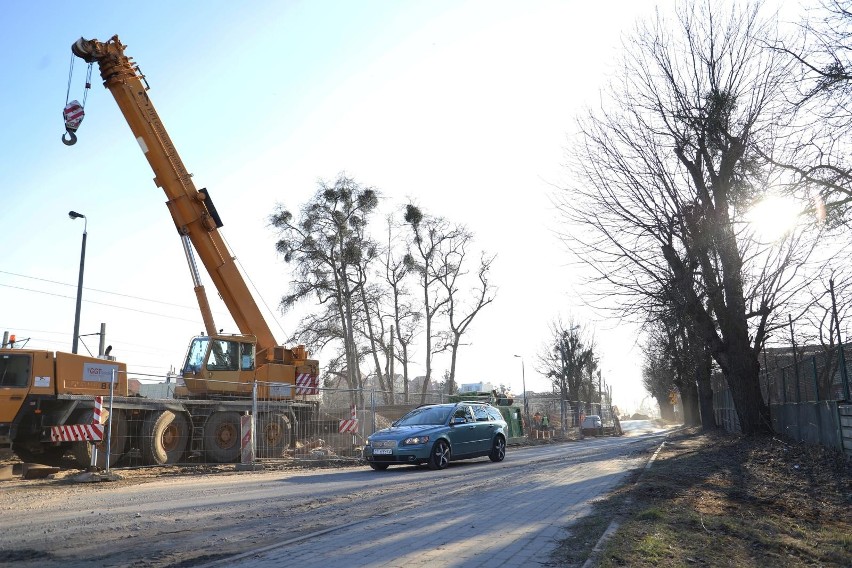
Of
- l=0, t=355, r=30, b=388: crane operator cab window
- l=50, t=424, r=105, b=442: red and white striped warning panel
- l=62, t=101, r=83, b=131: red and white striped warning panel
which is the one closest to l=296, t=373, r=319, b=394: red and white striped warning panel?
l=50, t=424, r=105, b=442: red and white striped warning panel

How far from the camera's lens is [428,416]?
1730 centimetres

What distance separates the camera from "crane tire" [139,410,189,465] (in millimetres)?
17547

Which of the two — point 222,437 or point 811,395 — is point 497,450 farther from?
point 811,395

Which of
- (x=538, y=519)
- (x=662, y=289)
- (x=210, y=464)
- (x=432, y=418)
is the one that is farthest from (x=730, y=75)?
(x=210, y=464)

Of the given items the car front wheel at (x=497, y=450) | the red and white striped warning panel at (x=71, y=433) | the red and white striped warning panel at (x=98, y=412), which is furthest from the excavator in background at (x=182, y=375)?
the car front wheel at (x=497, y=450)

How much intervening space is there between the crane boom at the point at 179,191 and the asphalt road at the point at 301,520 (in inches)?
324

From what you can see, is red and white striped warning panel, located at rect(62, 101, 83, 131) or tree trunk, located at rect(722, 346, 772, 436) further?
tree trunk, located at rect(722, 346, 772, 436)

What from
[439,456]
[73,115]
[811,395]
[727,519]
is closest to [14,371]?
[73,115]

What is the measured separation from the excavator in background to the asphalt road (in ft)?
9.42

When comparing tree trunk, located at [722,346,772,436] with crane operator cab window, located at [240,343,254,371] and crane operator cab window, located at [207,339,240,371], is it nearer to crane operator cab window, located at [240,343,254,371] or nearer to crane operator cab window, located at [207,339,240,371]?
crane operator cab window, located at [240,343,254,371]

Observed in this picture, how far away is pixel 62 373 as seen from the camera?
16312 mm

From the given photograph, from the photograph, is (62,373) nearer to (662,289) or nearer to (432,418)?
(432,418)

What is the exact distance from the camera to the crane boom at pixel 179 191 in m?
20.0

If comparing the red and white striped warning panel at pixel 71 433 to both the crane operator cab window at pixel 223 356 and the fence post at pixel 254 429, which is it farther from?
the crane operator cab window at pixel 223 356
